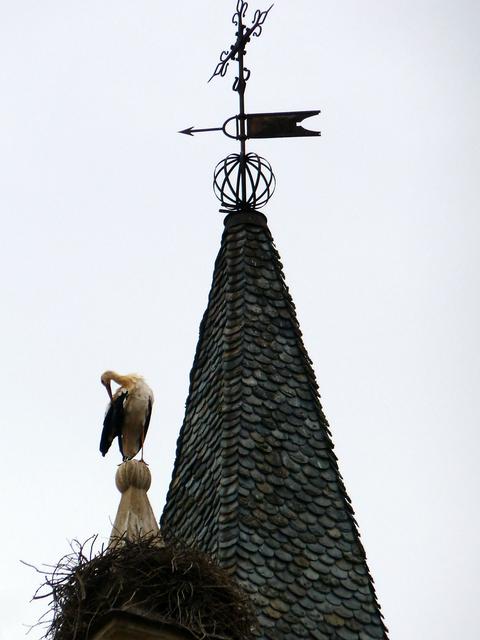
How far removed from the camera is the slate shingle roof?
18.8 metres

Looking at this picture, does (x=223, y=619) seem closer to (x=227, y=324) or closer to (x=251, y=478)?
(x=251, y=478)

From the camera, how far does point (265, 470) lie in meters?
19.7

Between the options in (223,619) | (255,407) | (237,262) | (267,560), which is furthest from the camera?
(237,262)

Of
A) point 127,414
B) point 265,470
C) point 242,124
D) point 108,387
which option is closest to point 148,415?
point 127,414

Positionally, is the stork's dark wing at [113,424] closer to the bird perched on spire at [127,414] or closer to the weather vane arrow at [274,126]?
the bird perched on spire at [127,414]

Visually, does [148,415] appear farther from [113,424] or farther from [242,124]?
[242,124]

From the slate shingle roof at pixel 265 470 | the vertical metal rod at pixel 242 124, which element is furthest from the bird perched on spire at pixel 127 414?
the vertical metal rod at pixel 242 124

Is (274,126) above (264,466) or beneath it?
above

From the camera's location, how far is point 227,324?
2116cm

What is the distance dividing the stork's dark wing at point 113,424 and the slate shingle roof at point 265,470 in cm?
83

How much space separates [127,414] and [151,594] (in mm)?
2276

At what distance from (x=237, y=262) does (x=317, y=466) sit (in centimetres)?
246

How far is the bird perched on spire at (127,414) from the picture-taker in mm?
19562

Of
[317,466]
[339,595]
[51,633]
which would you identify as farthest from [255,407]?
[51,633]
